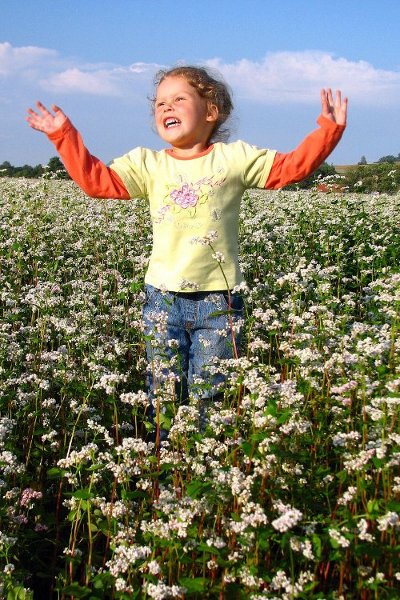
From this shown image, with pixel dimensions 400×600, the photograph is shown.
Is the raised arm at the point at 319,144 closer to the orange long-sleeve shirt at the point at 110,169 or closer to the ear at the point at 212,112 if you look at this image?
the orange long-sleeve shirt at the point at 110,169

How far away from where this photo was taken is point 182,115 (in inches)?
176

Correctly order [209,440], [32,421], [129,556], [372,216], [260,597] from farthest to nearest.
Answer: [372,216] < [32,421] < [209,440] < [129,556] < [260,597]

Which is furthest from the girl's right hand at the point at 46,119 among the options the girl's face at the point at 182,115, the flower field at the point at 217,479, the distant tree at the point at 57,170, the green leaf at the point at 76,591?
the distant tree at the point at 57,170

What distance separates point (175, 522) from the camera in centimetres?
264

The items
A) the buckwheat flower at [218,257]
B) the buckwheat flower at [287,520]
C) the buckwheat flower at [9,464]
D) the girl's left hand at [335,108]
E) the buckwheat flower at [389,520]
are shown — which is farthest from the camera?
the girl's left hand at [335,108]

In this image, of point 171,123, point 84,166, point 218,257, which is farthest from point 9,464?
point 171,123

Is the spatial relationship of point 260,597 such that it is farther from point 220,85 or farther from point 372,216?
point 372,216

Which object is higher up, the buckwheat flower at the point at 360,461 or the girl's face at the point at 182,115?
the girl's face at the point at 182,115

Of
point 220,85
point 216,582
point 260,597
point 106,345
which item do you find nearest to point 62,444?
point 106,345

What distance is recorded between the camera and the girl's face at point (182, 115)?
14.7 ft

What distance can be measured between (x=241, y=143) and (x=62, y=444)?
92.8 inches

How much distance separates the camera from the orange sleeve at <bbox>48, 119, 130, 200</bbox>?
4.38 metres

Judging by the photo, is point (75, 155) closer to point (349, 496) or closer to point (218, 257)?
point (218, 257)

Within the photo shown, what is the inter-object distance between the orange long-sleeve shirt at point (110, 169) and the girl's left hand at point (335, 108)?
0.04 m
